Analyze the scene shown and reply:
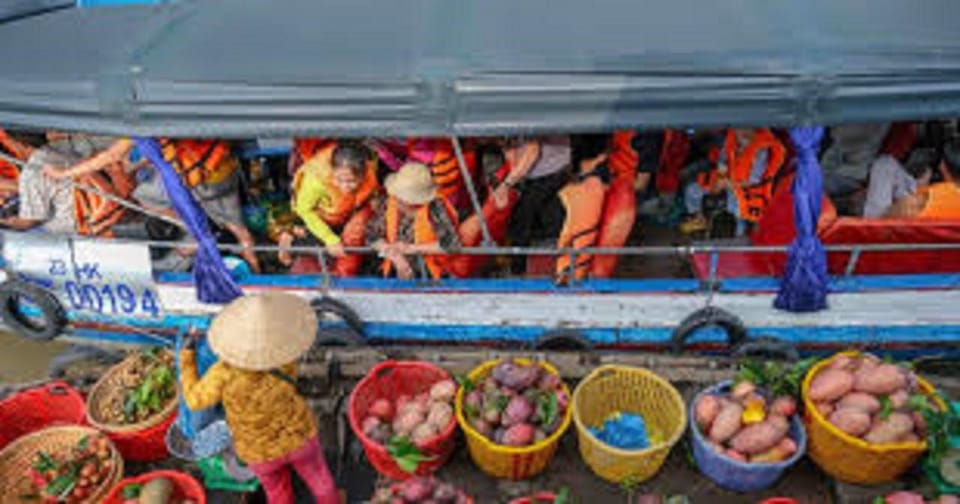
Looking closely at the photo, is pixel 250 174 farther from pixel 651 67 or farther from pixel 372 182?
pixel 651 67

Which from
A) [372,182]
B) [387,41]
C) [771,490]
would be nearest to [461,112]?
[387,41]

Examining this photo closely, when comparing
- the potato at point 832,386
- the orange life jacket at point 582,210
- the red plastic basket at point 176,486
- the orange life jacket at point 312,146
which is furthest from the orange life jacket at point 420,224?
the potato at point 832,386

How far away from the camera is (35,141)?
528cm

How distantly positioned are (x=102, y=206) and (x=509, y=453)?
3.45 meters

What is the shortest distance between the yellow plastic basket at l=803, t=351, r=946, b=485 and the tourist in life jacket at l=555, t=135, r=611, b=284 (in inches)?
59.1

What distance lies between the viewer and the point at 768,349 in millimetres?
4367

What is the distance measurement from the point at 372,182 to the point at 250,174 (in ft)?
4.86

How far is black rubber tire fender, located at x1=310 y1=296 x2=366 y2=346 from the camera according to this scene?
183 inches

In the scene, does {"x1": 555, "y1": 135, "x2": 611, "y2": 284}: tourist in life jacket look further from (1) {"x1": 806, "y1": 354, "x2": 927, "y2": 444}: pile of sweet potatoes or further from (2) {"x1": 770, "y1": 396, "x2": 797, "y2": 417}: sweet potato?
(1) {"x1": 806, "y1": 354, "x2": 927, "y2": 444}: pile of sweet potatoes

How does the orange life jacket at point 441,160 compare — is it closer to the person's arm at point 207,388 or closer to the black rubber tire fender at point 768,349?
the person's arm at point 207,388

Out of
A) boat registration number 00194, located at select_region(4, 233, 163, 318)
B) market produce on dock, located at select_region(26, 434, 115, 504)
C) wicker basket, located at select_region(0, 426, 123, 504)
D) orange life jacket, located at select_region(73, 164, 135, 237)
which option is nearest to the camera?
market produce on dock, located at select_region(26, 434, 115, 504)

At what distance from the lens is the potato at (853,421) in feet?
10.7

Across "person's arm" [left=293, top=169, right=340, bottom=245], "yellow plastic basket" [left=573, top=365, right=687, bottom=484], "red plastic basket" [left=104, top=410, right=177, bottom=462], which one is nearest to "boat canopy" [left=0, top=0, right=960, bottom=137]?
"person's arm" [left=293, top=169, right=340, bottom=245]

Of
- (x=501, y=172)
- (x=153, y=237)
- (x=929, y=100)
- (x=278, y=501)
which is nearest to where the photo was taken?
(x=929, y=100)
